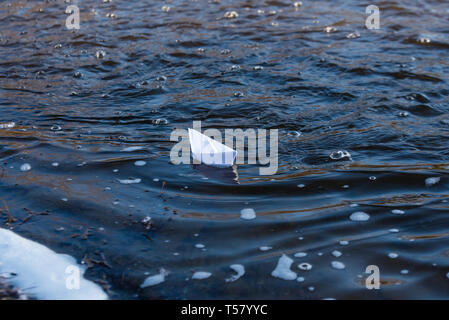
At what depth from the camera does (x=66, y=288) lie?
2.23 meters

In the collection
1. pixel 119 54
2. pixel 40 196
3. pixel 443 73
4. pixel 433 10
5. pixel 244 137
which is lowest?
pixel 40 196

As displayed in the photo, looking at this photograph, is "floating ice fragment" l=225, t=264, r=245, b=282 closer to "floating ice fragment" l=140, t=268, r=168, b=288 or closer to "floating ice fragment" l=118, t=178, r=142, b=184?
"floating ice fragment" l=140, t=268, r=168, b=288

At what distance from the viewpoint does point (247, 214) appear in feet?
9.05

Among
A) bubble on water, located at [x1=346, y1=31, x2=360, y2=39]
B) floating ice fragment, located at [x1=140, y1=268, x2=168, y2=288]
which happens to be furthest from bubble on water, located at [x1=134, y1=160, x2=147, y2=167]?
bubble on water, located at [x1=346, y1=31, x2=360, y2=39]

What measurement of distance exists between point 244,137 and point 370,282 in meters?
1.87

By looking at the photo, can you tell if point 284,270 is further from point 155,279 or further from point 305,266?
point 155,279

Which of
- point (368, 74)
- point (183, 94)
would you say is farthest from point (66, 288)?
point (368, 74)

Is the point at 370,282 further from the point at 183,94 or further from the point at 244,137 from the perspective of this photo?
the point at 183,94

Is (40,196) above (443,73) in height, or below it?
below

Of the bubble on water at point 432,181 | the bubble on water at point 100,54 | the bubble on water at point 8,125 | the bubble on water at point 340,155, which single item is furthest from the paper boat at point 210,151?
the bubble on water at point 100,54

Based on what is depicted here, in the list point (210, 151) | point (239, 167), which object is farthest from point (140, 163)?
point (239, 167)

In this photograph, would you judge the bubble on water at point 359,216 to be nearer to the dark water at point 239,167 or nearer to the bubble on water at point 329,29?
the dark water at point 239,167

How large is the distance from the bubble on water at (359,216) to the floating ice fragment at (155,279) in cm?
107
